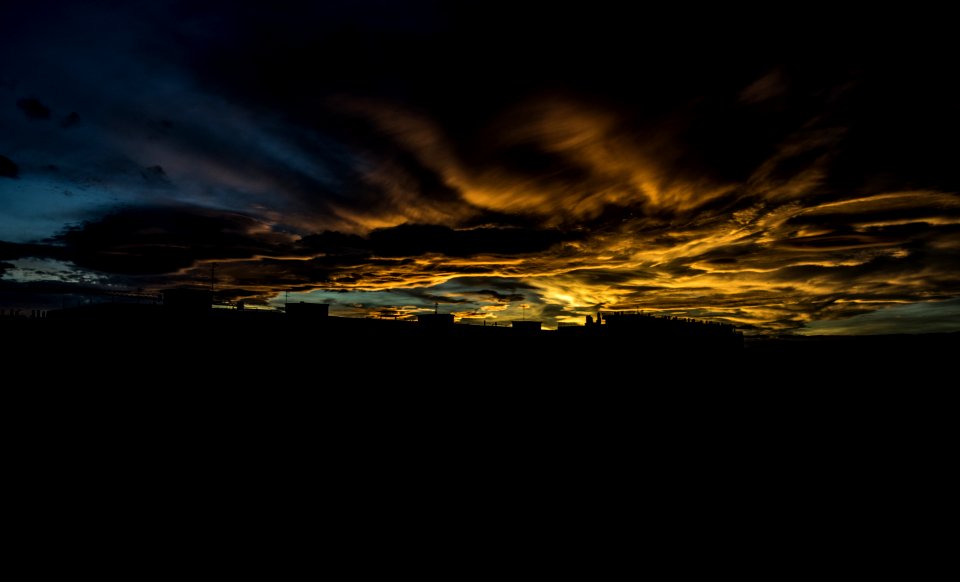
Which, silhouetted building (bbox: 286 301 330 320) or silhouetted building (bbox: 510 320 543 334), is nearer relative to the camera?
silhouetted building (bbox: 286 301 330 320)

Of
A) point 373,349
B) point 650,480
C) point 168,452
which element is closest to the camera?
point 168,452

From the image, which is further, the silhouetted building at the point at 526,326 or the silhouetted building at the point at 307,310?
the silhouetted building at the point at 526,326

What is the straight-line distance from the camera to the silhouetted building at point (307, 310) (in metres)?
38.7

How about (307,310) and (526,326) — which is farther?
(526,326)

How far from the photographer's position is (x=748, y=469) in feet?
111

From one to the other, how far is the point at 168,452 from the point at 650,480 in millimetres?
29425

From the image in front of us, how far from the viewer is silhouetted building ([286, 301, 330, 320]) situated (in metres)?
38.7

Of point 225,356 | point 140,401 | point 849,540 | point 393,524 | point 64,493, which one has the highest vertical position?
point 225,356

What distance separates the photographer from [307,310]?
3925 centimetres

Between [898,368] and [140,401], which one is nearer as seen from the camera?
[140,401]

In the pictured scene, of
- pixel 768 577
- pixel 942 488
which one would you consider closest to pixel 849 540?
pixel 768 577

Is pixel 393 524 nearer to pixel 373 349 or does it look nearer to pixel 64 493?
pixel 64 493

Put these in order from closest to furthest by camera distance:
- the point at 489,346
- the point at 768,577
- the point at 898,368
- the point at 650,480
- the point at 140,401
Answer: the point at 768,577, the point at 140,401, the point at 650,480, the point at 489,346, the point at 898,368

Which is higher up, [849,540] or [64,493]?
[64,493]
